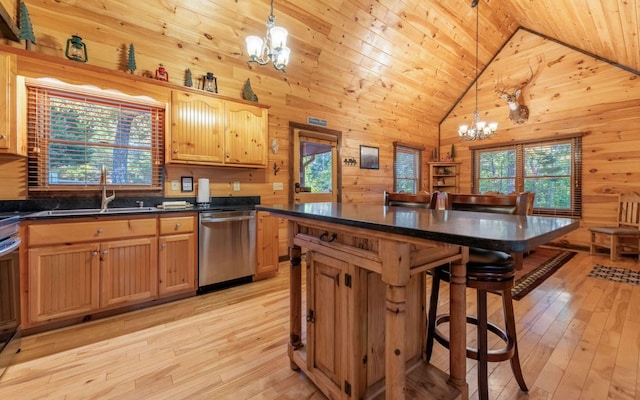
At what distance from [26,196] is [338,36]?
12.3 feet

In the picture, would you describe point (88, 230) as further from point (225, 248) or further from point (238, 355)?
point (238, 355)

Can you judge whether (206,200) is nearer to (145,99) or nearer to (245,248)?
(245,248)

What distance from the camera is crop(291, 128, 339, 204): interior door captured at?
13.6 feet

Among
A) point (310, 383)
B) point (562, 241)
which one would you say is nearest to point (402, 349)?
point (310, 383)

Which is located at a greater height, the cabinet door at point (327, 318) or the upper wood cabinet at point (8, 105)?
the upper wood cabinet at point (8, 105)

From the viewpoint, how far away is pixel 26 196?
2402mm

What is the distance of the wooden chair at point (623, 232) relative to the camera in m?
3.98

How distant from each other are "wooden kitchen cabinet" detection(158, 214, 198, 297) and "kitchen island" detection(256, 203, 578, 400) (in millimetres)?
1527

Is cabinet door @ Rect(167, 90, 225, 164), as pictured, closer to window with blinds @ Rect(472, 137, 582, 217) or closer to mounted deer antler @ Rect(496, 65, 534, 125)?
mounted deer antler @ Rect(496, 65, 534, 125)

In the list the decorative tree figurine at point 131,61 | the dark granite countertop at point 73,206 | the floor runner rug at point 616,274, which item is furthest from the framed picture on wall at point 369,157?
the decorative tree figurine at point 131,61

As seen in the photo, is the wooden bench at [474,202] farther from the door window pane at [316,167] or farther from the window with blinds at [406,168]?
the window with blinds at [406,168]

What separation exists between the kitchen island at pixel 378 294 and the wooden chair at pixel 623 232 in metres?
4.45

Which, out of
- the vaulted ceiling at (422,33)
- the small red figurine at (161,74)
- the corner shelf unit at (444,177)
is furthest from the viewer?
the corner shelf unit at (444,177)

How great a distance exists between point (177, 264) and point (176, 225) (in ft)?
1.25
